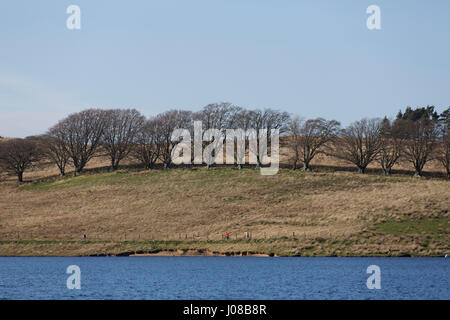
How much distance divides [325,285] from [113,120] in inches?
3724

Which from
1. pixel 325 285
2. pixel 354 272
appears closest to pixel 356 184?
pixel 354 272

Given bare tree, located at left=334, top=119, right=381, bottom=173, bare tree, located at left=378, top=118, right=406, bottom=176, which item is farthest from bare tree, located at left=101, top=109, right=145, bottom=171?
bare tree, located at left=378, top=118, right=406, bottom=176

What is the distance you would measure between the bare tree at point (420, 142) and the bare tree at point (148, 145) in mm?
53485

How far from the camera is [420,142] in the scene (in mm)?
110812

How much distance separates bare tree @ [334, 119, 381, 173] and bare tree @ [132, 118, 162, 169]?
130 ft

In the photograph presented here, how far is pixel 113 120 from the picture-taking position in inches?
4953

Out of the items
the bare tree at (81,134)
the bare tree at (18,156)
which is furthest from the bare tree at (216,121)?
the bare tree at (18,156)

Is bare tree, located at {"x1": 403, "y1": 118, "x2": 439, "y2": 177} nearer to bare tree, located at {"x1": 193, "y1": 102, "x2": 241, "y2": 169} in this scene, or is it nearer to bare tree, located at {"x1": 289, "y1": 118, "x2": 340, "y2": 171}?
bare tree, located at {"x1": 289, "y1": 118, "x2": 340, "y2": 171}

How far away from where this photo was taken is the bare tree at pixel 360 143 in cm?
11150

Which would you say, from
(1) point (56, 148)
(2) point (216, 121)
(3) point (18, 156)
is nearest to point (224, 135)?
(2) point (216, 121)

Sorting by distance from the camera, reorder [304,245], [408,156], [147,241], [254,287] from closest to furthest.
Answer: [254,287]
[304,245]
[147,241]
[408,156]

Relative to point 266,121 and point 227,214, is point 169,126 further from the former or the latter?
point 227,214

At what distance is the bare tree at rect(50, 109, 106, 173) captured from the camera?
123 meters
